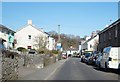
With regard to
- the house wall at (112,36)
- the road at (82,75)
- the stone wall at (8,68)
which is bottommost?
the road at (82,75)

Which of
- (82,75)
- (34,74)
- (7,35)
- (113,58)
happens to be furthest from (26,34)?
(82,75)

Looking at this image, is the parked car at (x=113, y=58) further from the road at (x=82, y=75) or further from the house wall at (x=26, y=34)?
the house wall at (x=26, y=34)

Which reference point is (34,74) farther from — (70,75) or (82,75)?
(82,75)

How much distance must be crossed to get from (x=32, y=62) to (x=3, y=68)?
15030mm

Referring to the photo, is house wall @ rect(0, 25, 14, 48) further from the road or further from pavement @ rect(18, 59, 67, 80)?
pavement @ rect(18, 59, 67, 80)

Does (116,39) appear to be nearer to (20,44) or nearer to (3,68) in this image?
(3,68)

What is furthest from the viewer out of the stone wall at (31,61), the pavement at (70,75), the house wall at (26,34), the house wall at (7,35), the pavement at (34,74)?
the house wall at (26,34)

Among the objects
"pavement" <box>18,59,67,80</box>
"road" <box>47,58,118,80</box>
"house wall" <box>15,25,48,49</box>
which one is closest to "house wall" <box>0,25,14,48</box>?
"house wall" <box>15,25,48,49</box>

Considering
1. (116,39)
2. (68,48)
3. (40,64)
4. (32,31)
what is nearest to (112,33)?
(116,39)

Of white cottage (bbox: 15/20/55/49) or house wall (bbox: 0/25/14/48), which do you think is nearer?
house wall (bbox: 0/25/14/48)

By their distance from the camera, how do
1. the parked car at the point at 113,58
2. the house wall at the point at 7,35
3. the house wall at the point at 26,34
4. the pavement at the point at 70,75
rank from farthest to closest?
the house wall at the point at 26,34 < the house wall at the point at 7,35 < the parked car at the point at 113,58 < the pavement at the point at 70,75

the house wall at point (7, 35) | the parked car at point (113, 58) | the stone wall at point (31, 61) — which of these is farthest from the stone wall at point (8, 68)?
the house wall at point (7, 35)

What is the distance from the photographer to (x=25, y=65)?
2850cm

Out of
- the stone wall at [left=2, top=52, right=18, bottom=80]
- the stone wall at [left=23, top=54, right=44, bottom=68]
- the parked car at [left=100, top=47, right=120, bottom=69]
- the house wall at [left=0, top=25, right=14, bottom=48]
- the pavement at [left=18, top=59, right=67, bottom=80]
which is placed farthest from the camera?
the house wall at [left=0, top=25, right=14, bottom=48]
